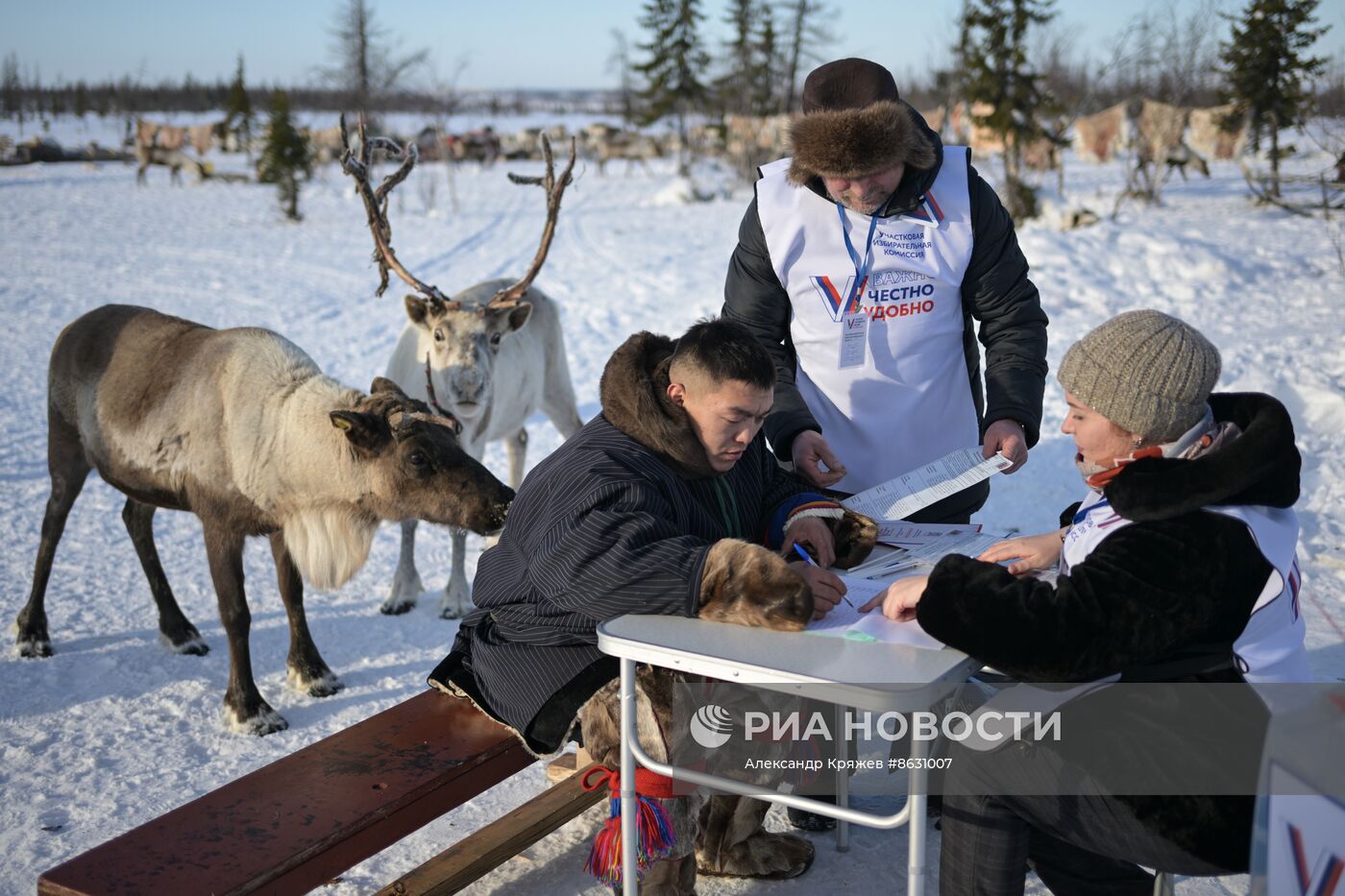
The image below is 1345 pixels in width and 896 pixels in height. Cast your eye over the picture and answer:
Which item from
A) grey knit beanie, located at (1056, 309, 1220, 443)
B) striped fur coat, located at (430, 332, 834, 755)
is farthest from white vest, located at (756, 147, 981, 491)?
grey knit beanie, located at (1056, 309, 1220, 443)

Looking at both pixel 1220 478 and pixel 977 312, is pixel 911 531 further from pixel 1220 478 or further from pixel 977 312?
pixel 1220 478

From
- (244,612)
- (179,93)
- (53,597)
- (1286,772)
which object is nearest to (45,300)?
(53,597)

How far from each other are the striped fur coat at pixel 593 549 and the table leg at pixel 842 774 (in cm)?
64

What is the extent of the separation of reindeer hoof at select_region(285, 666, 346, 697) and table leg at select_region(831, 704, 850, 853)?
228cm

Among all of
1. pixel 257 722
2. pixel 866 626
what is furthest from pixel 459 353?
pixel 866 626

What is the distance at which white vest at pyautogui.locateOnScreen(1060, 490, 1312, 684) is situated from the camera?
6.69 ft

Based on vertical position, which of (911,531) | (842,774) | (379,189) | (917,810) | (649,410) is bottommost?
(842,774)

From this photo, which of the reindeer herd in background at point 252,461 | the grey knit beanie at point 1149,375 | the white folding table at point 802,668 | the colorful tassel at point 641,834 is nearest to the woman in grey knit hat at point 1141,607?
the grey knit beanie at point 1149,375

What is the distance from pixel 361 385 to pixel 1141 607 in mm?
7966

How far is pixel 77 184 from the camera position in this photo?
1103 inches

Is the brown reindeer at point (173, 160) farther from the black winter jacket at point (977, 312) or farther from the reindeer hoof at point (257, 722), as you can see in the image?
the black winter jacket at point (977, 312)

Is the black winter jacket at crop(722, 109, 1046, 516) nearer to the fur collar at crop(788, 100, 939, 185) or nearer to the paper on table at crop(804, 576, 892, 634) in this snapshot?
the fur collar at crop(788, 100, 939, 185)

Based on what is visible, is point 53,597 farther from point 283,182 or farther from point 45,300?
point 283,182

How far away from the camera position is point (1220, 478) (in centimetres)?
200
